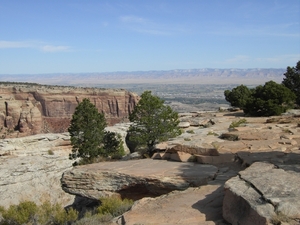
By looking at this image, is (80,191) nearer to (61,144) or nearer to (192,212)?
(192,212)

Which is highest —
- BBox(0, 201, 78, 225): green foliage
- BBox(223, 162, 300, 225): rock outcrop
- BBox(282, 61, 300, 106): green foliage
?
BBox(282, 61, 300, 106): green foliage

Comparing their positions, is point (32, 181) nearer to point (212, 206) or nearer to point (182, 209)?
point (182, 209)

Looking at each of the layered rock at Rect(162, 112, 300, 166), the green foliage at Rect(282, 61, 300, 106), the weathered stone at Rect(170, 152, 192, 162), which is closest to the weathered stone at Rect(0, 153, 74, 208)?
the weathered stone at Rect(170, 152, 192, 162)

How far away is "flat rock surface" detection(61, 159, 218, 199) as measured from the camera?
12439mm

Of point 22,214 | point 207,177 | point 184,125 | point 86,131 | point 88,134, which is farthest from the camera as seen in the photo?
point 184,125

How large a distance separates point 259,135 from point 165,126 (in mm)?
6445

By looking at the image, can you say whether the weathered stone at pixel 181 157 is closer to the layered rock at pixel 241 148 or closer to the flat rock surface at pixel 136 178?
the layered rock at pixel 241 148

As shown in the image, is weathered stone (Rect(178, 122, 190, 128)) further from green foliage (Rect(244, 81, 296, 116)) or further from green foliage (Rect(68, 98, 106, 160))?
green foliage (Rect(244, 81, 296, 116))

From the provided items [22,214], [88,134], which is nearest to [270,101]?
[88,134]

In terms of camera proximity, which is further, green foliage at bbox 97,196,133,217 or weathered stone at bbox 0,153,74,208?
weathered stone at bbox 0,153,74,208

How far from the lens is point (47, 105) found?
104812 mm

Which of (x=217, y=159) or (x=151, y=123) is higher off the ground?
(x=151, y=123)

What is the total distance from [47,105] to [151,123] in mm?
90806

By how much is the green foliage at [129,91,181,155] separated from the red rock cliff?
218 feet
